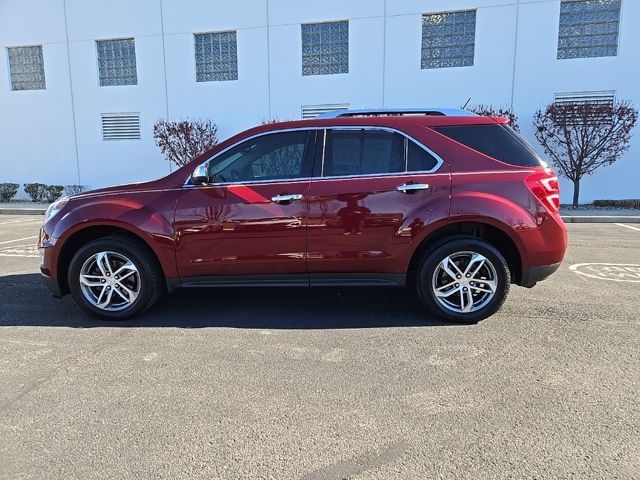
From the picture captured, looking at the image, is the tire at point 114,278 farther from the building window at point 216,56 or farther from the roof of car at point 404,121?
the building window at point 216,56

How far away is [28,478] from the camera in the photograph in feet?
7.75

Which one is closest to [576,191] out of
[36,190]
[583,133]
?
[583,133]

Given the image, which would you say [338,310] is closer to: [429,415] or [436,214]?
[436,214]

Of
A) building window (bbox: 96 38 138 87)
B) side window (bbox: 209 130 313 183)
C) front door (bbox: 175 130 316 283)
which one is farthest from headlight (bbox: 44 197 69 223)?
building window (bbox: 96 38 138 87)

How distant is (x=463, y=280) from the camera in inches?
171

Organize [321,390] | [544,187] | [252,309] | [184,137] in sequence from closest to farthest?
[321,390], [544,187], [252,309], [184,137]

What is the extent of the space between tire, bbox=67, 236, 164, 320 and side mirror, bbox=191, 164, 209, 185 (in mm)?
845

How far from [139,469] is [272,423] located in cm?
75

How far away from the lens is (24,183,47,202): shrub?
58.1ft

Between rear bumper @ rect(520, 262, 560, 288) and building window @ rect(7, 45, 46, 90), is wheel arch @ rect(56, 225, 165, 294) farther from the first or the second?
building window @ rect(7, 45, 46, 90)

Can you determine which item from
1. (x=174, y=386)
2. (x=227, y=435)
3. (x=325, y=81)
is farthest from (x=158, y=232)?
(x=325, y=81)

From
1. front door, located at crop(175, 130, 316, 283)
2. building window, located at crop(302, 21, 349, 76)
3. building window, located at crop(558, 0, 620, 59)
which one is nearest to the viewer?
front door, located at crop(175, 130, 316, 283)

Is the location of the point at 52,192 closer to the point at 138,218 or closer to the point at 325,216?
the point at 138,218

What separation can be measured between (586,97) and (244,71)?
1079 cm
